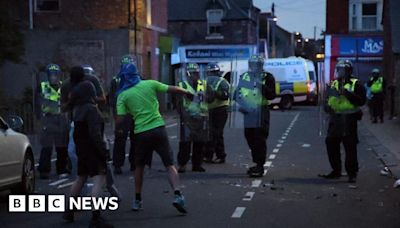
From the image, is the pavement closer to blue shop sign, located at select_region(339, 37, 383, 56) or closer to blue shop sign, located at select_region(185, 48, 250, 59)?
blue shop sign, located at select_region(339, 37, 383, 56)

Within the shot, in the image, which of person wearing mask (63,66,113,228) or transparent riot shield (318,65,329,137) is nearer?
person wearing mask (63,66,113,228)

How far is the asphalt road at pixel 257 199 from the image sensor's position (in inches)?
315

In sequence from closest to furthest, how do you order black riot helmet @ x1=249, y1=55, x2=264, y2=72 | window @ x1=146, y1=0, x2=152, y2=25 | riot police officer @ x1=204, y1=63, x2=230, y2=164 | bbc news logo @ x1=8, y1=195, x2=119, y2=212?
1. bbc news logo @ x1=8, y1=195, x2=119, y2=212
2. black riot helmet @ x1=249, y1=55, x2=264, y2=72
3. riot police officer @ x1=204, y1=63, x2=230, y2=164
4. window @ x1=146, y1=0, x2=152, y2=25

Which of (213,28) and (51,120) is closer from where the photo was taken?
→ (51,120)

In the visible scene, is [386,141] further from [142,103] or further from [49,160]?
[142,103]

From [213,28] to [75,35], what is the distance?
27446 millimetres

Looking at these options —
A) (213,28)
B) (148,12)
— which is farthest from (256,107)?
Result: (213,28)

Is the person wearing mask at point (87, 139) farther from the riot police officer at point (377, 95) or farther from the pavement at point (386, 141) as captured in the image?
the riot police officer at point (377, 95)

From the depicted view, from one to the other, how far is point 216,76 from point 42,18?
63.9ft

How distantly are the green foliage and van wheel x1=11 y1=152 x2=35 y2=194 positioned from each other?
12398mm

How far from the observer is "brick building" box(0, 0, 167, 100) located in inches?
1127

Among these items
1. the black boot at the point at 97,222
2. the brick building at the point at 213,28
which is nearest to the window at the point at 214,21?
the brick building at the point at 213,28

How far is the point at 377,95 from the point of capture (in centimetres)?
2420

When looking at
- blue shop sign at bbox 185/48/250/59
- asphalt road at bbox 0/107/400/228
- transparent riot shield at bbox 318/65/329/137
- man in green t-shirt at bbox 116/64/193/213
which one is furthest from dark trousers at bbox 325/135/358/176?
blue shop sign at bbox 185/48/250/59
